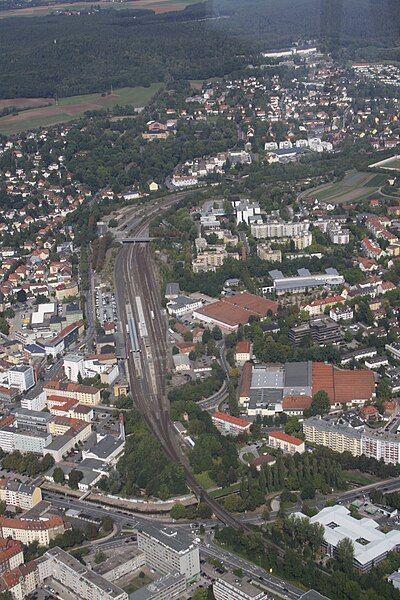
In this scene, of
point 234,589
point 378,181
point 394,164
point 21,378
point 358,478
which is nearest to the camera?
point 234,589

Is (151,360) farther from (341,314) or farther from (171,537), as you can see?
(171,537)

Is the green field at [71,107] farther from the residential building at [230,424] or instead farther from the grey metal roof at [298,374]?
the residential building at [230,424]

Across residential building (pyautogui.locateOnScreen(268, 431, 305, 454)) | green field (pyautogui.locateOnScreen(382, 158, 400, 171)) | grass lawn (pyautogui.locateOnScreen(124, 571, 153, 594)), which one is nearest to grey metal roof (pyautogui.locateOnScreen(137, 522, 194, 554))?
grass lawn (pyautogui.locateOnScreen(124, 571, 153, 594))

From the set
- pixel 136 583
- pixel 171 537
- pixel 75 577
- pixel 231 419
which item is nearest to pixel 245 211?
pixel 231 419

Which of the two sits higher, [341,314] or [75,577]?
[75,577]

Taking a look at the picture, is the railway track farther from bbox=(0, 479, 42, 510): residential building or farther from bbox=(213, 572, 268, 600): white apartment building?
bbox=(0, 479, 42, 510): residential building

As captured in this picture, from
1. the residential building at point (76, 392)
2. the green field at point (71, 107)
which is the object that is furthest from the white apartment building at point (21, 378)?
the green field at point (71, 107)
